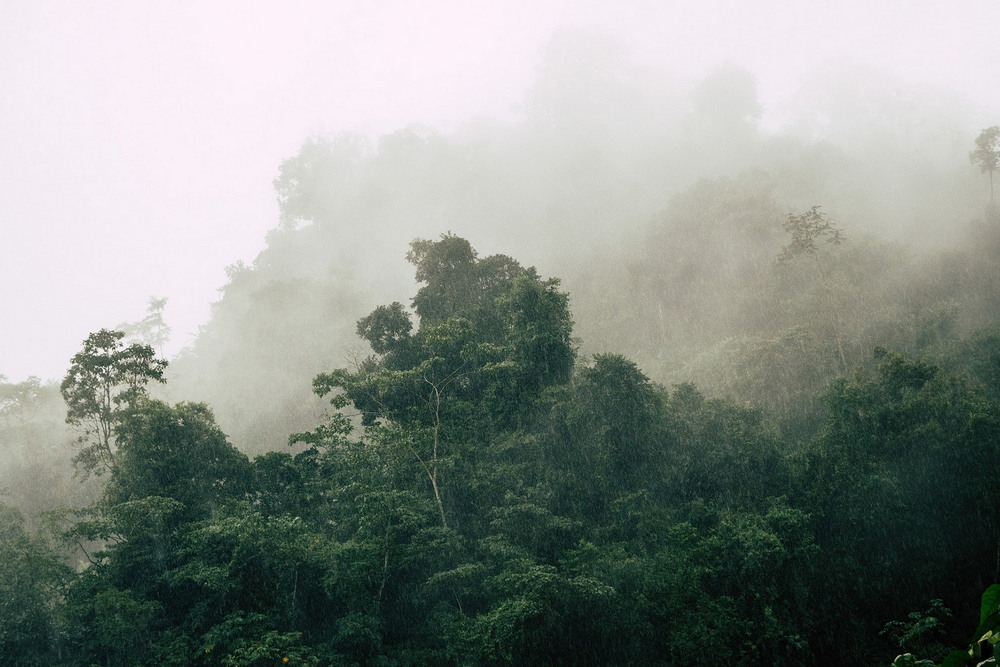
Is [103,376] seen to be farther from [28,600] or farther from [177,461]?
[28,600]

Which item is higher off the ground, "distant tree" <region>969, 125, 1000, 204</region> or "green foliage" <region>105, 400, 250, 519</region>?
"distant tree" <region>969, 125, 1000, 204</region>

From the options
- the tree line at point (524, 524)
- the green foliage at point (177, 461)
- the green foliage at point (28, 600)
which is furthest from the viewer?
the green foliage at point (177, 461)

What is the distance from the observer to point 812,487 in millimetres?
15164

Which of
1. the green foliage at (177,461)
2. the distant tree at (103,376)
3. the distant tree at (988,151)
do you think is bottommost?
the green foliage at (177,461)

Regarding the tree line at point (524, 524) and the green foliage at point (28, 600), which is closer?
the tree line at point (524, 524)

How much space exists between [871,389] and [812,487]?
3.42 m

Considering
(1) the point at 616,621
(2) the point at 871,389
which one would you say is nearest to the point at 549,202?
(2) the point at 871,389

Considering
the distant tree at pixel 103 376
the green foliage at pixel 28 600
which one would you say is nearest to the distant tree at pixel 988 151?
the distant tree at pixel 103 376

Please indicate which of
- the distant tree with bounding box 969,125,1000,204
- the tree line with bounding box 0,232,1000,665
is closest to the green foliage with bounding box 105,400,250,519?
the tree line with bounding box 0,232,1000,665

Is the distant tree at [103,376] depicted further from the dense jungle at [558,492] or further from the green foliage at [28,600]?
the green foliage at [28,600]

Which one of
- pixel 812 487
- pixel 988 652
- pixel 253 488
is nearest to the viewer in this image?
pixel 988 652

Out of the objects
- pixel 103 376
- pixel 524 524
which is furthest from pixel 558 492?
pixel 103 376

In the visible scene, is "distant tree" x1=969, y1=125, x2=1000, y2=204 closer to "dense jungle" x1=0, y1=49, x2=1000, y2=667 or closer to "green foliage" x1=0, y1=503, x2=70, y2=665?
"dense jungle" x1=0, y1=49, x2=1000, y2=667

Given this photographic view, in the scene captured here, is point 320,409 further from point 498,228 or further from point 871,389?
point 871,389
